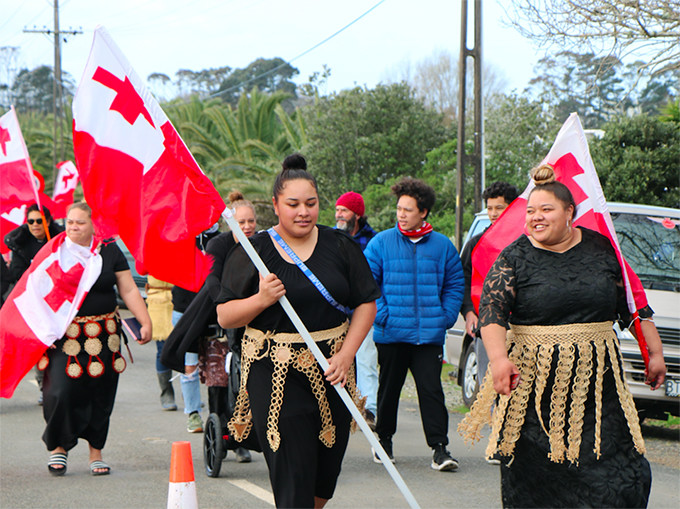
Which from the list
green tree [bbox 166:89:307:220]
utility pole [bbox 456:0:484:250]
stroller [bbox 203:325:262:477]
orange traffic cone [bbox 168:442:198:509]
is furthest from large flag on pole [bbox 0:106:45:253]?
green tree [bbox 166:89:307:220]

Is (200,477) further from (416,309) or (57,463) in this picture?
(416,309)

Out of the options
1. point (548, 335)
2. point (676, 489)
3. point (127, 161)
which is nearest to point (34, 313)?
point (127, 161)

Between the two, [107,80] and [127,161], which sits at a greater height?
[107,80]

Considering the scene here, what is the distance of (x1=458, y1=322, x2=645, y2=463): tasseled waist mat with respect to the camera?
15.0 ft

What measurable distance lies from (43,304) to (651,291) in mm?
5288

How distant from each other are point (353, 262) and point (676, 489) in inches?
141

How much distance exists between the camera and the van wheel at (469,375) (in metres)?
9.77

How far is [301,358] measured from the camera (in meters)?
4.54

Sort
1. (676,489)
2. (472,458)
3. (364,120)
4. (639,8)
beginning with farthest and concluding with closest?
1. (364,120)
2. (639,8)
3. (472,458)
4. (676,489)

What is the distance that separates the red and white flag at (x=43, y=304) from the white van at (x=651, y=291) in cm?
403

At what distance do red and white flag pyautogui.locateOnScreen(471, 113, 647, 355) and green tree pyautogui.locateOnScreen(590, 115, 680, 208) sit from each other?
9087 millimetres

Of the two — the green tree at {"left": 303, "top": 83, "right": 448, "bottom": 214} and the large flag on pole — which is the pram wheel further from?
the green tree at {"left": 303, "top": 83, "right": 448, "bottom": 214}

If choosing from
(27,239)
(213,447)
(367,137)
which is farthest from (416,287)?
(367,137)

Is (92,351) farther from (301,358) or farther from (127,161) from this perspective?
(301,358)
